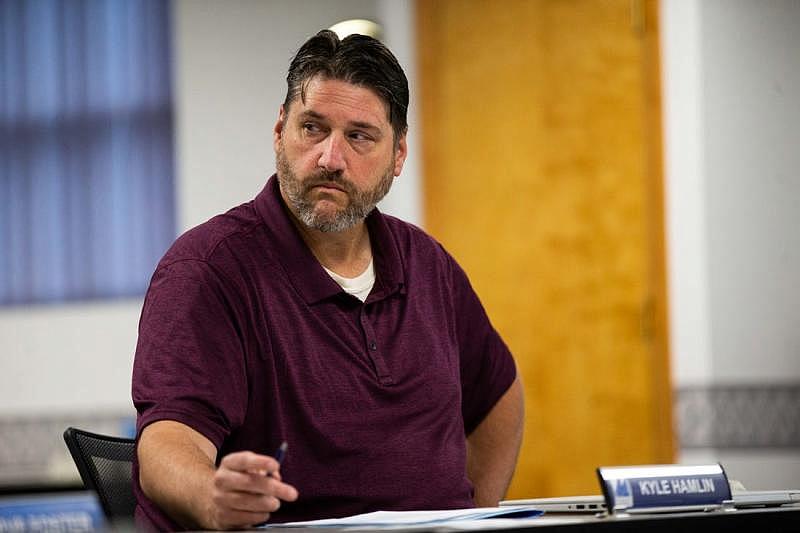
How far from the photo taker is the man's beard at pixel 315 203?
1952 millimetres

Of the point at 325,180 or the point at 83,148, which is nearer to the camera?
the point at 325,180

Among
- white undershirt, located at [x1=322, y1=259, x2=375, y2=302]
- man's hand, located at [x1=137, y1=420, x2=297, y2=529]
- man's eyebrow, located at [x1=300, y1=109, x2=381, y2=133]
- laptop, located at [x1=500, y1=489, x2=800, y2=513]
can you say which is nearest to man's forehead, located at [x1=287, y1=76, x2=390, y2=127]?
man's eyebrow, located at [x1=300, y1=109, x2=381, y2=133]

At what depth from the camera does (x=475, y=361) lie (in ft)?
7.31

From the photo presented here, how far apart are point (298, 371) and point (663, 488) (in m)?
0.62

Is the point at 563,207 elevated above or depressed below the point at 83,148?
below

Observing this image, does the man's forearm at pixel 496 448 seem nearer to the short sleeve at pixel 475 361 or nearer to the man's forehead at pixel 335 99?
the short sleeve at pixel 475 361

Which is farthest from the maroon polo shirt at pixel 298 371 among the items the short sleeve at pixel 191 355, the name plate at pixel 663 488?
the name plate at pixel 663 488

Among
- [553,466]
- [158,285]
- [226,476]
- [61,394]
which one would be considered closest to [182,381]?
[158,285]

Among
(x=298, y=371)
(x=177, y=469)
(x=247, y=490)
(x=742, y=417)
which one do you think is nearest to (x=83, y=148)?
(x=742, y=417)

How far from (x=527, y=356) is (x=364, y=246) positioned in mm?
2719

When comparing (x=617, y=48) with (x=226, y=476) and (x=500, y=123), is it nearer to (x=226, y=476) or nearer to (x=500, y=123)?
(x=500, y=123)

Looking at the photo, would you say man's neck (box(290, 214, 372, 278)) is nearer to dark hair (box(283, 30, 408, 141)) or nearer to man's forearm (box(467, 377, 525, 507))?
dark hair (box(283, 30, 408, 141))

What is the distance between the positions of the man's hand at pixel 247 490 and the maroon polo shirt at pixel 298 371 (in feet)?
0.94

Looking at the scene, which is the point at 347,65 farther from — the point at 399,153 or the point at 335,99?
the point at 399,153
